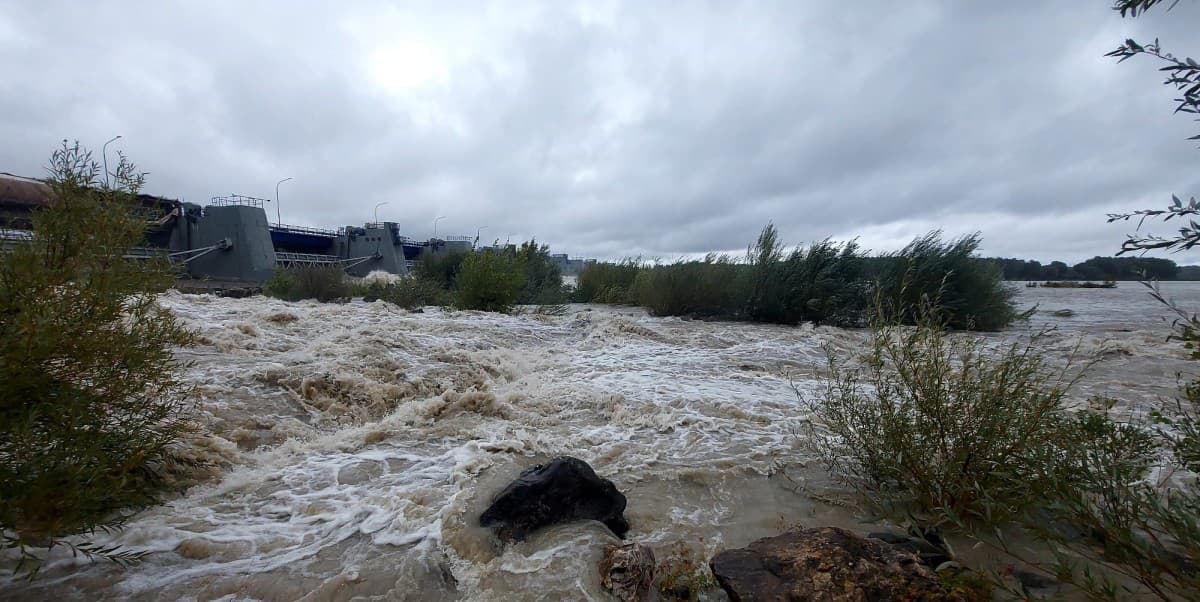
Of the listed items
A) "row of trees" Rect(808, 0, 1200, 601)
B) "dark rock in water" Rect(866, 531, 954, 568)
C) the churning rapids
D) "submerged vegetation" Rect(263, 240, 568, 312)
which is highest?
"submerged vegetation" Rect(263, 240, 568, 312)

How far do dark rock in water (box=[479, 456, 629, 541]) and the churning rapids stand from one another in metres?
0.10

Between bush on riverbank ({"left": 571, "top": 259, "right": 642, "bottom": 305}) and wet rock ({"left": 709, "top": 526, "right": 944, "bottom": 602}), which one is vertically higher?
bush on riverbank ({"left": 571, "top": 259, "right": 642, "bottom": 305})

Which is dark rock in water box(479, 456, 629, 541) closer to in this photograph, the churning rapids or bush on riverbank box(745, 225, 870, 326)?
the churning rapids

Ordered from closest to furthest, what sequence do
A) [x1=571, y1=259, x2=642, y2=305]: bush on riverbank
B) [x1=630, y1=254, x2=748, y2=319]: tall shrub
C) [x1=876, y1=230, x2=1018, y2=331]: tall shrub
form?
[x1=876, y1=230, x2=1018, y2=331]: tall shrub, [x1=630, y1=254, x2=748, y2=319]: tall shrub, [x1=571, y1=259, x2=642, y2=305]: bush on riverbank

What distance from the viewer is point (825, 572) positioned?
2.06 meters

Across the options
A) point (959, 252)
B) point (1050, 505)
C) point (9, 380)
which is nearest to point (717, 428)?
point (1050, 505)

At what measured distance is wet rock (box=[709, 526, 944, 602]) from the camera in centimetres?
200

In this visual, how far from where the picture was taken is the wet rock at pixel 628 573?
7.41 feet

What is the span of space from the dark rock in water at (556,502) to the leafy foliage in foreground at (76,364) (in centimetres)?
161

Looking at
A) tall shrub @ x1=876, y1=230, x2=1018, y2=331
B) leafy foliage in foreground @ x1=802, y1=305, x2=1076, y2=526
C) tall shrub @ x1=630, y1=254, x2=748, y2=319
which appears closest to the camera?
leafy foliage in foreground @ x1=802, y1=305, x2=1076, y2=526

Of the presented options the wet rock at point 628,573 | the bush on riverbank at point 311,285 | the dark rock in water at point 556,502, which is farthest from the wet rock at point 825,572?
the bush on riverbank at point 311,285

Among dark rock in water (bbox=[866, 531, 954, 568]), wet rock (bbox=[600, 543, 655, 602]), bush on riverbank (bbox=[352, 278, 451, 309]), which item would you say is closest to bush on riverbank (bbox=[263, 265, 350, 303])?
bush on riverbank (bbox=[352, 278, 451, 309])

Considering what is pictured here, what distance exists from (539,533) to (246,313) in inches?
319

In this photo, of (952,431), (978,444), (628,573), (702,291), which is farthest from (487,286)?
(978,444)
